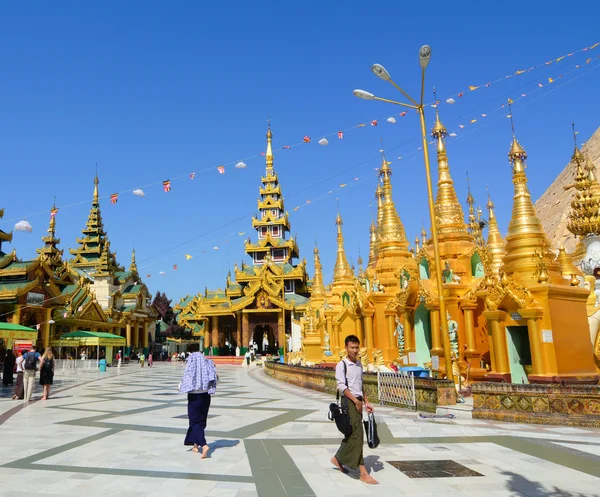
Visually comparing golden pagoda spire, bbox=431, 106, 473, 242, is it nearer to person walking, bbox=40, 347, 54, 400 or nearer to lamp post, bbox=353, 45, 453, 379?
lamp post, bbox=353, 45, 453, 379

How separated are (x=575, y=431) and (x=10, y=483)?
847 cm

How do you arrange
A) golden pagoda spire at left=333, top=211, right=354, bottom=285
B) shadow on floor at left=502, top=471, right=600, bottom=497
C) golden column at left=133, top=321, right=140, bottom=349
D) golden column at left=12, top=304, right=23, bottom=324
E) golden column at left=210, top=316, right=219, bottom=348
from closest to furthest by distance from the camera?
shadow on floor at left=502, top=471, right=600, bottom=497, golden pagoda spire at left=333, top=211, right=354, bottom=285, golden column at left=12, top=304, right=23, bottom=324, golden column at left=210, top=316, right=219, bottom=348, golden column at left=133, top=321, right=140, bottom=349

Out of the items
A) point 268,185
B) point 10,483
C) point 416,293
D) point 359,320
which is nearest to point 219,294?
point 268,185

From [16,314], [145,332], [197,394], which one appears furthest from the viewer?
[145,332]

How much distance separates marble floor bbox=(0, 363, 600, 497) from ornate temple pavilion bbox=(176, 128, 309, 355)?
36145 mm

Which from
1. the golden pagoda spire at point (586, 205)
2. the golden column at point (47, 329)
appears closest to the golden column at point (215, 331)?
the golden column at point (47, 329)

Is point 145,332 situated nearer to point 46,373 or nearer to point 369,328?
point 369,328

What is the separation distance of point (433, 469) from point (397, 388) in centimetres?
633

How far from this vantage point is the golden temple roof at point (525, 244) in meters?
12.5

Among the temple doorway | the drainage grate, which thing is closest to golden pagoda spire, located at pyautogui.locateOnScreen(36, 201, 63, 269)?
the temple doorway

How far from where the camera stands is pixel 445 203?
754 inches

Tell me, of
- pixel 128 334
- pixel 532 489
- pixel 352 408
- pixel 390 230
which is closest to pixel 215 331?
pixel 128 334

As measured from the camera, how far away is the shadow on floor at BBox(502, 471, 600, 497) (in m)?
4.94

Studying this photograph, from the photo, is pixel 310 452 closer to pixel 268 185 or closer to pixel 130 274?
pixel 268 185
